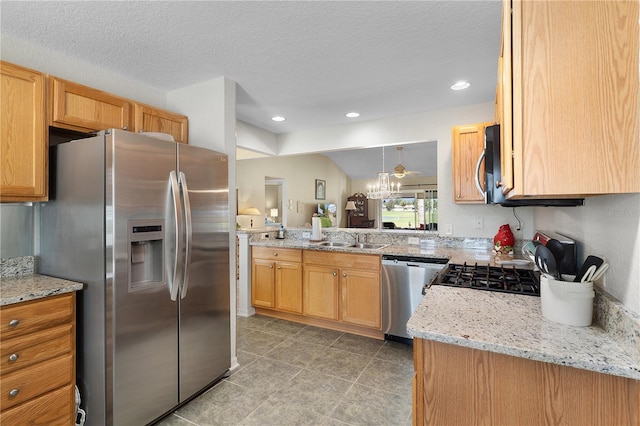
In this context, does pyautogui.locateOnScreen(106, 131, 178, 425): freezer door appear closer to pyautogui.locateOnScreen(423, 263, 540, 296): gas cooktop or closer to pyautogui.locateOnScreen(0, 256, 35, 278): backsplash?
pyautogui.locateOnScreen(0, 256, 35, 278): backsplash

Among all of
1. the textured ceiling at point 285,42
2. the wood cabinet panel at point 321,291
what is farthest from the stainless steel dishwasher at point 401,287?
the textured ceiling at point 285,42

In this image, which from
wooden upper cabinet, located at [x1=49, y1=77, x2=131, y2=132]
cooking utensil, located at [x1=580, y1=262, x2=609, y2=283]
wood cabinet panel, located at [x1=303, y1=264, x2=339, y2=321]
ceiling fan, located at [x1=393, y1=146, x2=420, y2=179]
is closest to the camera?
cooking utensil, located at [x1=580, y1=262, x2=609, y2=283]

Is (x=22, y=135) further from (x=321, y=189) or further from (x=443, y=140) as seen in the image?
(x=321, y=189)

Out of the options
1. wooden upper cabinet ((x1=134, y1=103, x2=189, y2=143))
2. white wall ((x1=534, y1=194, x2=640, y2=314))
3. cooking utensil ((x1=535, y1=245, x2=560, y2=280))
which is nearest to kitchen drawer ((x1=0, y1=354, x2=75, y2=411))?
wooden upper cabinet ((x1=134, y1=103, x2=189, y2=143))

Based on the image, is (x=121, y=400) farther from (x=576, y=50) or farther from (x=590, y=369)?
(x=576, y=50)

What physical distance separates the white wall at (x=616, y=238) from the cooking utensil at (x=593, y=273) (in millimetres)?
39

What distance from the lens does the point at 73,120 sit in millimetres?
2002

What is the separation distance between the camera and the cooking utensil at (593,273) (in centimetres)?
105

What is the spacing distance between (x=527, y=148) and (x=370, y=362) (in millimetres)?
2297

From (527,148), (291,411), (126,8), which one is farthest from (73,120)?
(527,148)

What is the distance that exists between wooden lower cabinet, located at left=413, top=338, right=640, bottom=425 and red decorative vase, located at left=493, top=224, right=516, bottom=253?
2281 millimetres

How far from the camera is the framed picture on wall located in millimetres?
5416

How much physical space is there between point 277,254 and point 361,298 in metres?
1.12

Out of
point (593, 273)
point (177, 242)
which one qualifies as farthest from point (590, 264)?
point (177, 242)
